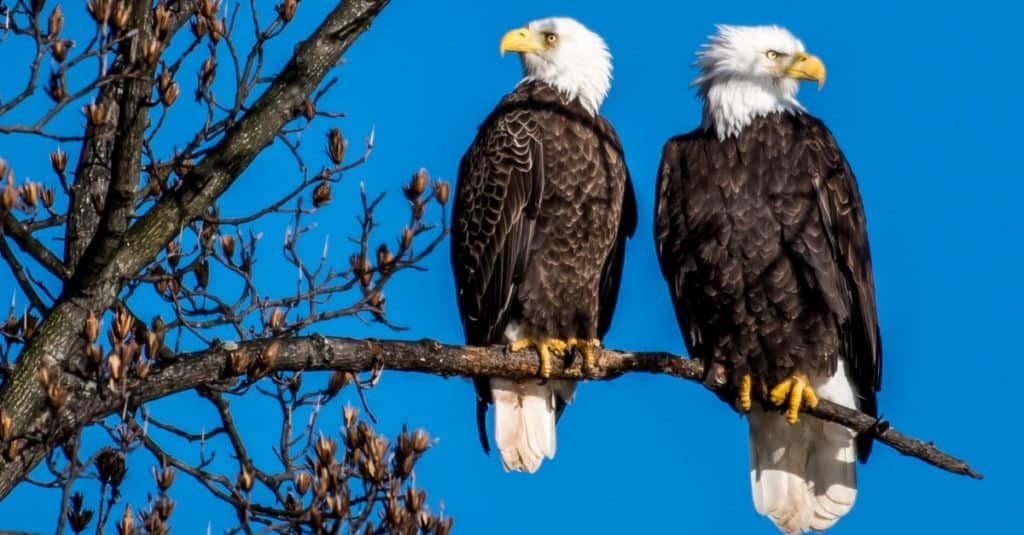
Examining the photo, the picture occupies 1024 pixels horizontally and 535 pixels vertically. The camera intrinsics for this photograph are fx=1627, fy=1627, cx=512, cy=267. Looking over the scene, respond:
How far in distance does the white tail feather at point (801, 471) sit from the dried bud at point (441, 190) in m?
2.23

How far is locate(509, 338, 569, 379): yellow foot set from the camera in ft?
19.9

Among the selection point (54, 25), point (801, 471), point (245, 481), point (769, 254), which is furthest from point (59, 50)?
point (801, 471)

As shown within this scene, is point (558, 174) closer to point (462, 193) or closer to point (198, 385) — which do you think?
point (462, 193)

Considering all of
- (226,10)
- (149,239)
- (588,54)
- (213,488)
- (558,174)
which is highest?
(588,54)

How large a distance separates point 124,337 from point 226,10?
3.76ft

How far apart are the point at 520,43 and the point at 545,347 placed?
1.38 meters

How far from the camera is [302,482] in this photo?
4.21m

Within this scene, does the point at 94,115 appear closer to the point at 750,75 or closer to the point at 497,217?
the point at 497,217

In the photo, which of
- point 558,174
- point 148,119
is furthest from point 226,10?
point 558,174

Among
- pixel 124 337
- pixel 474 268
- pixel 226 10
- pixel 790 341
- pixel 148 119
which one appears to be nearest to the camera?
pixel 124 337

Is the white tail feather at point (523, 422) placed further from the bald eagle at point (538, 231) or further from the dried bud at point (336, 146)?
the dried bud at point (336, 146)

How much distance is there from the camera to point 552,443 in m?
6.67

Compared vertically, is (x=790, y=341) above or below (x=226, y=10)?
below

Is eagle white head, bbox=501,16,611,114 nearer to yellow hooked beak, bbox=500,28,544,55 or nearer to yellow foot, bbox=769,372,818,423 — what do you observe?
yellow hooked beak, bbox=500,28,544,55
